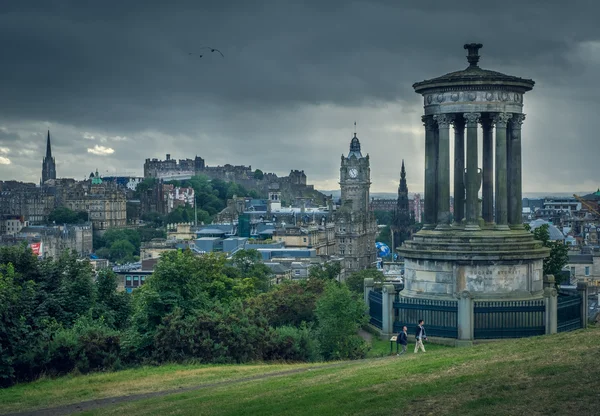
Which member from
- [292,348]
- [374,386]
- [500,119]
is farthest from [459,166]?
[374,386]

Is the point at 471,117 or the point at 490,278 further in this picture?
the point at 471,117

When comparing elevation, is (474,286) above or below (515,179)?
below

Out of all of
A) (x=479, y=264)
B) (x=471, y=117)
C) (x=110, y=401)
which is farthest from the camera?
(x=471, y=117)

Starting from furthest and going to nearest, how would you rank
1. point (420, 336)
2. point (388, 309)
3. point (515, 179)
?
point (515, 179) → point (388, 309) → point (420, 336)

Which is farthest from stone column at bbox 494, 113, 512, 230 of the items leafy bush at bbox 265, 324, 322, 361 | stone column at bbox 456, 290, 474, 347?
leafy bush at bbox 265, 324, 322, 361

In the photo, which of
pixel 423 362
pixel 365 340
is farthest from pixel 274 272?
pixel 423 362

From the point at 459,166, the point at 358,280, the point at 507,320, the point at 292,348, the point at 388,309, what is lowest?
the point at 358,280

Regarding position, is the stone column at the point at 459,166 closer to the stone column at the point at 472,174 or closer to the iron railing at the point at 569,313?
the stone column at the point at 472,174

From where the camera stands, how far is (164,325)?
1468 inches

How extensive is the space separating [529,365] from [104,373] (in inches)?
601

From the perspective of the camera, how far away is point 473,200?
125 feet

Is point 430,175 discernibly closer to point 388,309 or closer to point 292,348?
point 388,309

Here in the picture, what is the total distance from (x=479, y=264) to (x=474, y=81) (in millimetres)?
6139

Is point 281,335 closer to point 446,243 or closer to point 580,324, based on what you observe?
point 446,243
